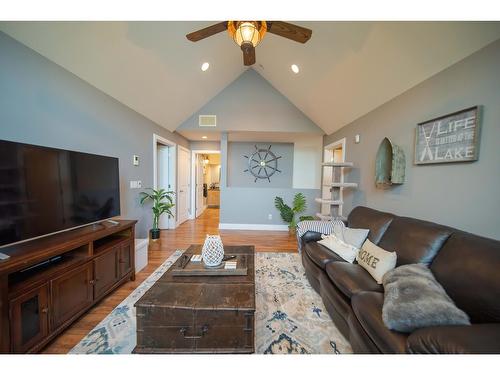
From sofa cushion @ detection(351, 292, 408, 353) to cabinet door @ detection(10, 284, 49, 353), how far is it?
6.48 feet

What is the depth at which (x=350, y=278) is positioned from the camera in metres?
1.39

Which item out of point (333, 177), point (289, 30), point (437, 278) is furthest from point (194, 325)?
point (333, 177)

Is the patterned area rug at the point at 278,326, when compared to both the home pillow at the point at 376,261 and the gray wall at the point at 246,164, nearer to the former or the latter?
the home pillow at the point at 376,261

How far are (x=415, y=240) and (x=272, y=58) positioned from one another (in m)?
3.20

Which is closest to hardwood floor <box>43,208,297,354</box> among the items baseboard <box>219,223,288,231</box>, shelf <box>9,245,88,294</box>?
baseboard <box>219,223,288,231</box>

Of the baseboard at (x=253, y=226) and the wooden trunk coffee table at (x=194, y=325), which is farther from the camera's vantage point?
the baseboard at (x=253, y=226)

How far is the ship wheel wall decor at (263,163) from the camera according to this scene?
16.4 ft

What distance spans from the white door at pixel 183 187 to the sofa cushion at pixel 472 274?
15.1ft

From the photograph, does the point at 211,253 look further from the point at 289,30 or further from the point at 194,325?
the point at 289,30

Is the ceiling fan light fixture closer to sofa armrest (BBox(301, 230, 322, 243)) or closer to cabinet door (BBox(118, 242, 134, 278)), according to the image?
sofa armrest (BBox(301, 230, 322, 243))

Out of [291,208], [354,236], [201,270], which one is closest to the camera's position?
[201,270]

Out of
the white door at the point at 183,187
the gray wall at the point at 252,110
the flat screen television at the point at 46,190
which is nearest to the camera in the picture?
the flat screen television at the point at 46,190

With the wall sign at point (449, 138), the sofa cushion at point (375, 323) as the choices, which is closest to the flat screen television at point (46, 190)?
the sofa cushion at point (375, 323)
